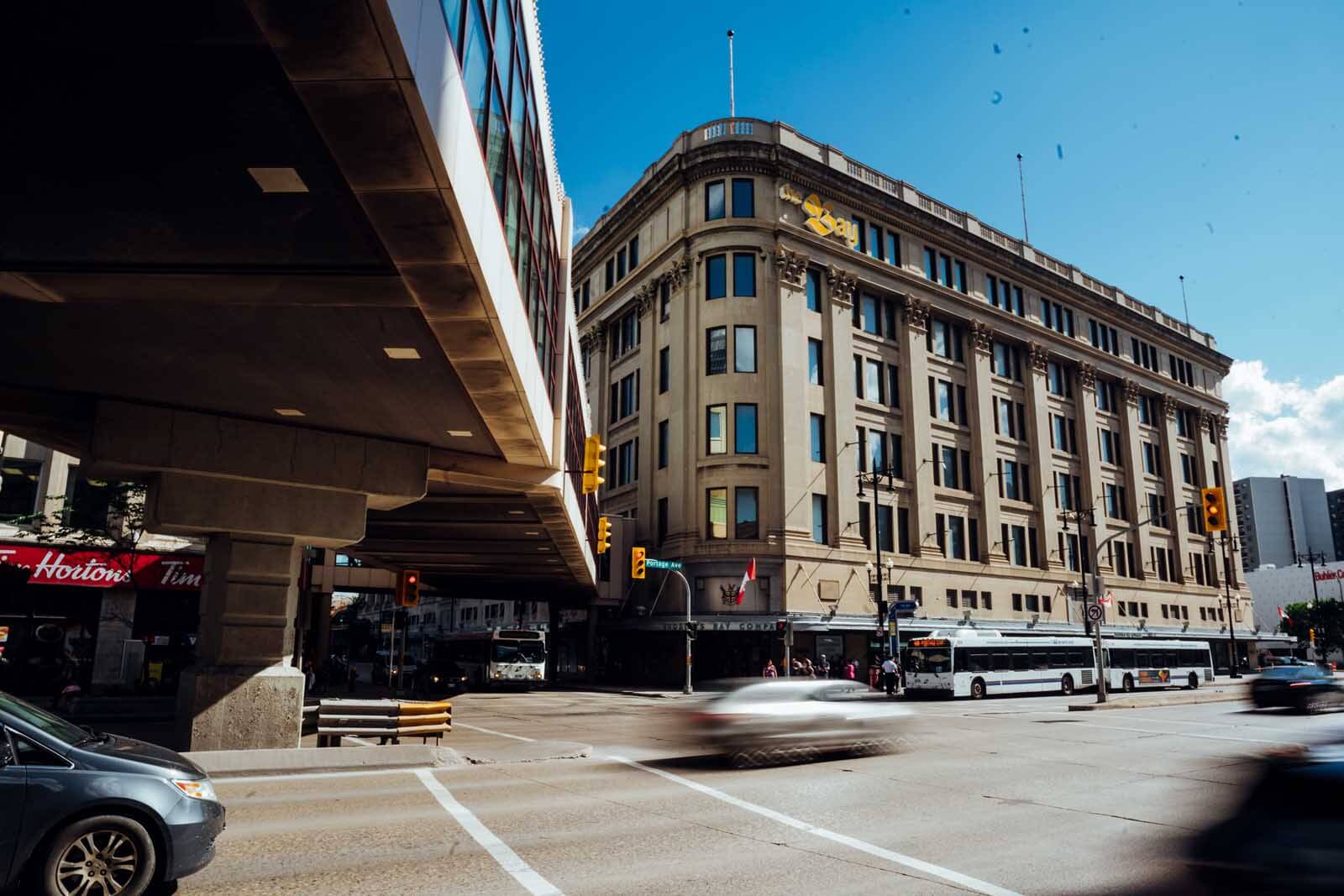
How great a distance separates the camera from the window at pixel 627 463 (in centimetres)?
5362

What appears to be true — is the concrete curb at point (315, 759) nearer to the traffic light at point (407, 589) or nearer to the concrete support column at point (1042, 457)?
the traffic light at point (407, 589)

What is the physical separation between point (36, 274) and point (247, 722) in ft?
29.0

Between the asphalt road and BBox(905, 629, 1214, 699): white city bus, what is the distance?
19478mm

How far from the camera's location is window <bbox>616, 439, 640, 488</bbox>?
53.6m

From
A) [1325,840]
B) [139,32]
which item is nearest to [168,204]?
[139,32]

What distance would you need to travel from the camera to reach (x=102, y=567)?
3406 centimetres

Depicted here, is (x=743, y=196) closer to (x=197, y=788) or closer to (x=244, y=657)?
(x=244, y=657)

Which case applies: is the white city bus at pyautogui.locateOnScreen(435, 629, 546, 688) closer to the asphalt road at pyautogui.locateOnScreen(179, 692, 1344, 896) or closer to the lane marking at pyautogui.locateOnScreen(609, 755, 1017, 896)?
the asphalt road at pyautogui.locateOnScreen(179, 692, 1344, 896)

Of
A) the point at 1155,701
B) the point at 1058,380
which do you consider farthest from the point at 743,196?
the point at 1155,701

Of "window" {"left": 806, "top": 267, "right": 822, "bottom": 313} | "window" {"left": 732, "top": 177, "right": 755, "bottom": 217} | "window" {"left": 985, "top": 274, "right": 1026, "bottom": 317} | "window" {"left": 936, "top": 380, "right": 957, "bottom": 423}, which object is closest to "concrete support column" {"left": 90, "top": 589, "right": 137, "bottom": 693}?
"window" {"left": 732, "top": 177, "right": 755, "bottom": 217}

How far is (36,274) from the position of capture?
368 inches

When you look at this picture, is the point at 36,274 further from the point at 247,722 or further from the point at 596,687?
the point at 596,687

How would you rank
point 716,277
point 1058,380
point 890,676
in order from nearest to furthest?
point 890,676
point 716,277
point 1058,380

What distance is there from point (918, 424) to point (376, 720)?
4100 centimetres
